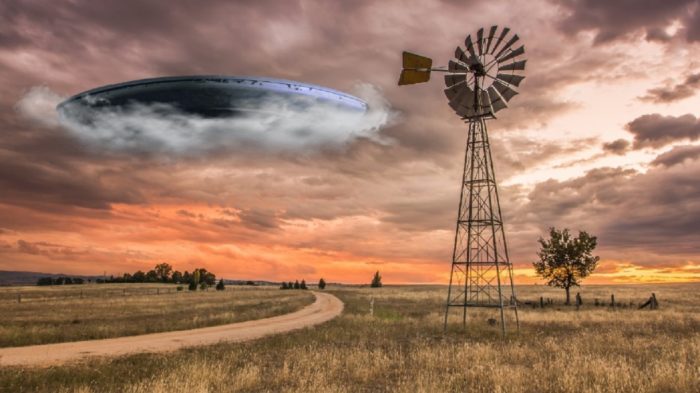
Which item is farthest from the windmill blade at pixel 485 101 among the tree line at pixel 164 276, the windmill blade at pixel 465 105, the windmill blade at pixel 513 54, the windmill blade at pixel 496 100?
the tree line at pixel 164 276

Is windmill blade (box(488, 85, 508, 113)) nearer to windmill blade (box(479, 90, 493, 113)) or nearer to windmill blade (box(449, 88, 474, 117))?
windmill blade (box(479, 90, 493, 113))

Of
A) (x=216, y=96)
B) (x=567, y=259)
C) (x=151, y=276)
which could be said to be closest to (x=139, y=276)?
(x=151, y=276)

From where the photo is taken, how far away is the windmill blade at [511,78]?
2706 cm

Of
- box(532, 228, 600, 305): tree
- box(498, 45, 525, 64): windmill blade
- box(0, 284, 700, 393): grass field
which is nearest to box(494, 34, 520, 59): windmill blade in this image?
box(498, 45, 525, 64): windmill blade

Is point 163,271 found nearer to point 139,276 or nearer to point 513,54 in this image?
point 139,276

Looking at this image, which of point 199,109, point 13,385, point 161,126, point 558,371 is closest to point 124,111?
point 161,126

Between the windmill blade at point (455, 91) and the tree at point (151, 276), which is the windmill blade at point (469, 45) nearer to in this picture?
the windmill blade at point (455, 91)

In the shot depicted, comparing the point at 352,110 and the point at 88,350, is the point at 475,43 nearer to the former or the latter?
the point at 88,350

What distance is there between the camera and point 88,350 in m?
19.4

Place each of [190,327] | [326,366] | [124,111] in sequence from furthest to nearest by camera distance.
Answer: [124,111] < [190,327] < [326,366]

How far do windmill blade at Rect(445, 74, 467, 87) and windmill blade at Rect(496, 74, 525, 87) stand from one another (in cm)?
205

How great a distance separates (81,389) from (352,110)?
270 feet

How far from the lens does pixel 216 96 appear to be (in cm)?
7919

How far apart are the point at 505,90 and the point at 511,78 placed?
74 cm
